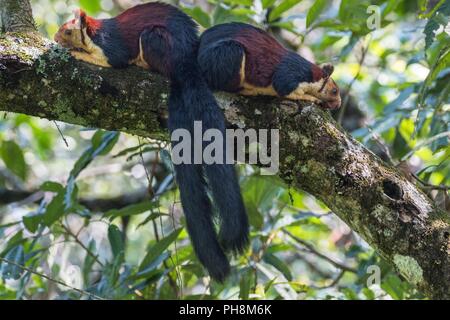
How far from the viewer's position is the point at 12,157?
415 centimetres

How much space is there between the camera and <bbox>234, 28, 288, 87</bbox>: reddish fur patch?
3.07 metres

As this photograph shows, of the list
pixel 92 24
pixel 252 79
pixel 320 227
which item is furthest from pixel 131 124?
pixel 320 227

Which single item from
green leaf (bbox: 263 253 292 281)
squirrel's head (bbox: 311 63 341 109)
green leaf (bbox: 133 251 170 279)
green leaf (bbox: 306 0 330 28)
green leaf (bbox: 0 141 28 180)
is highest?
green leaf (bbox: 306 0 330 28)

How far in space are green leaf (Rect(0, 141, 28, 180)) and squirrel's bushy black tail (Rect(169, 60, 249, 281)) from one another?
1662 mm

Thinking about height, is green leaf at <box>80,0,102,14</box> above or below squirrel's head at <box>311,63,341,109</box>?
above

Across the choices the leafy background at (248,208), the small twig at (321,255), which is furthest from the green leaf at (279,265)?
the small twig at (321,255)

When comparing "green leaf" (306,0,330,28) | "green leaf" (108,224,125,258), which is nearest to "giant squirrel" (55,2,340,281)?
"green leaf" (306,0,330,28)

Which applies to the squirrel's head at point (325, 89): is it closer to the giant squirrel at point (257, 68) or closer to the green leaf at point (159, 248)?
the giant squirrel at point (257, 68)

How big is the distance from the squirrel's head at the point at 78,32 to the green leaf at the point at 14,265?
1.16 meters

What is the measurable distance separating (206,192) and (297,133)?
0.51m

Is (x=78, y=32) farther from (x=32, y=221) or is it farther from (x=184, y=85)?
(x=32, y=221)

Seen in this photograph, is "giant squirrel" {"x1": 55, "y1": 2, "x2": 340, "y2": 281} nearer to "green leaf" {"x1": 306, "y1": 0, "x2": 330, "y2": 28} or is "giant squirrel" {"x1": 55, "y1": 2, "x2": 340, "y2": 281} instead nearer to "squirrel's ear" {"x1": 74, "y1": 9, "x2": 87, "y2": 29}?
"squirrel's ear" {"x1": 74, "y1": 9, "x2": 87, "y2": 29}
